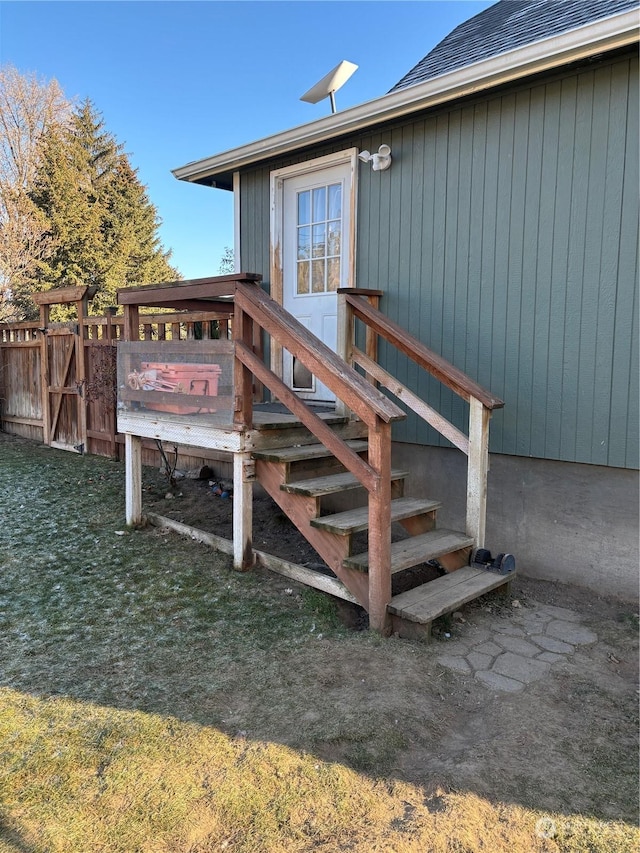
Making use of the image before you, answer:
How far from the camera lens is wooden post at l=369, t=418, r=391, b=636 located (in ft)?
9.18

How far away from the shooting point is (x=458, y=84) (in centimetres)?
362

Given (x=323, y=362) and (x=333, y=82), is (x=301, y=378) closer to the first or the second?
(x=323, y=362)

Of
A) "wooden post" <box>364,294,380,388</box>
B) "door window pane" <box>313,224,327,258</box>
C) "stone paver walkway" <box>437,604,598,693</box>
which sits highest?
"door window pane" <box>313,224,327,258</box>

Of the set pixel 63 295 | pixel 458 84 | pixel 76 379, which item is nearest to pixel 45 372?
pixel 76 379

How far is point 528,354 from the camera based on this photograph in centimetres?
373

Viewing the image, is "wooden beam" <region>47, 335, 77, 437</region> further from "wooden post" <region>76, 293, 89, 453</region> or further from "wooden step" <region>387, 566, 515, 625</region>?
"wooden step" <region>387, 566, 515, 625</region>

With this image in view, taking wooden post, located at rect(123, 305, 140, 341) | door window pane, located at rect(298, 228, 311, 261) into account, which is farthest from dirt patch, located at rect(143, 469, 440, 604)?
door window pane, located at rect(298, 228, 311, 261)

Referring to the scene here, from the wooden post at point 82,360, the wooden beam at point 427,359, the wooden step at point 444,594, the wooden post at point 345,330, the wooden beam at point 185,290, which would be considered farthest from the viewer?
the wooden post at point 82,360

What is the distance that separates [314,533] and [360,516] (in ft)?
0.90

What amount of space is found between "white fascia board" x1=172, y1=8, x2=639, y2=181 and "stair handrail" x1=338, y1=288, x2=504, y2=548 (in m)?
1.27

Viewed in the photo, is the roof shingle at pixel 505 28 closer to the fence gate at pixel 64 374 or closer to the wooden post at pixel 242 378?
the wooden post at pixel 242 378

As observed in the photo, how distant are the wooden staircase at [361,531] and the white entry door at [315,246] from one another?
153 cm

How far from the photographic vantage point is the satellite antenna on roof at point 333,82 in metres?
5.07

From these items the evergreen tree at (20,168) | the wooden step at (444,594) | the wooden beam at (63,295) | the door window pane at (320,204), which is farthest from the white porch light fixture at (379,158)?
the evergreen tree at (20,168)
